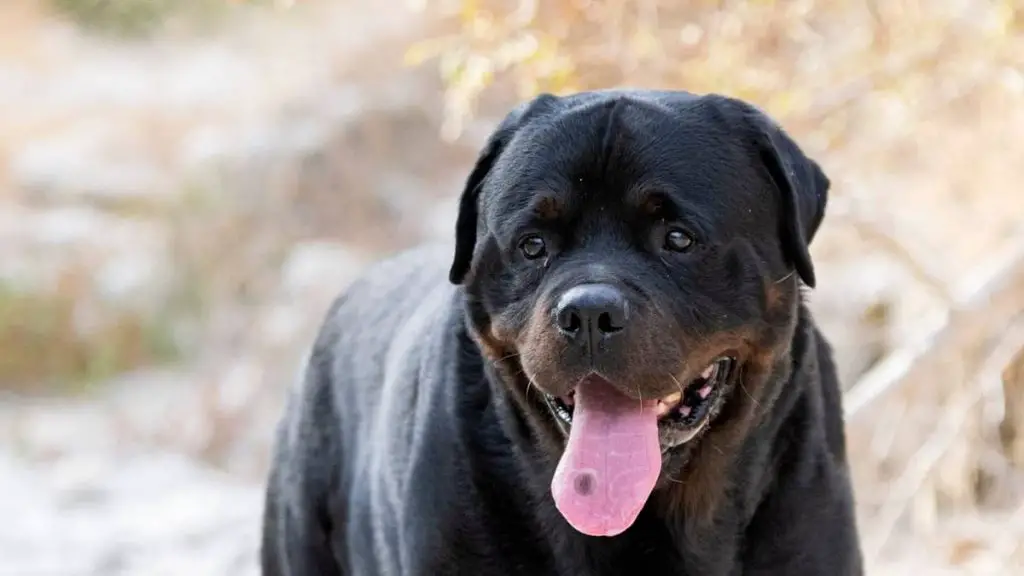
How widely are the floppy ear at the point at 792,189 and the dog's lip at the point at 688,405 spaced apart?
246 millimetres

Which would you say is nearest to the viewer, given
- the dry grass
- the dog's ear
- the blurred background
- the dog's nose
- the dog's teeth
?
the dog's nose

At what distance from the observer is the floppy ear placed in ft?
8.32

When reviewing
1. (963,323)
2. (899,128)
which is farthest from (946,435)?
(899,128)

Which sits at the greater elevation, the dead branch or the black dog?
the black dog

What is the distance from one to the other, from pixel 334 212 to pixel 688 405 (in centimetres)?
581

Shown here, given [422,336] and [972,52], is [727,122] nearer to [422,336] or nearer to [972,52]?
[422,336]

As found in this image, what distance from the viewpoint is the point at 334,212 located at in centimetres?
812

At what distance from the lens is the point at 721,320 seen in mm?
2463

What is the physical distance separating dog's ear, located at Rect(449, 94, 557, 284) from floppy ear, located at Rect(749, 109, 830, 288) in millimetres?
460

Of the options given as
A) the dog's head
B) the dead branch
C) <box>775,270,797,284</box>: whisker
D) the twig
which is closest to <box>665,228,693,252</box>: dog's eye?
the dog's head

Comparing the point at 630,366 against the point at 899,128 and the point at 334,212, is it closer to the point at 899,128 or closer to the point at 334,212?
the point at 899,128

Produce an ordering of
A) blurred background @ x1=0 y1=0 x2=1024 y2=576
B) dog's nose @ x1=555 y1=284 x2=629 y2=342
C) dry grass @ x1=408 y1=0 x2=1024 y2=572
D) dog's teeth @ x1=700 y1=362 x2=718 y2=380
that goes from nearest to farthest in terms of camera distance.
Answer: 1. dog's nose @ x1=555 y1=284 x2=629 y2=342
2. dog's teeth @ x1=700 y1=362 x2=718 y2=380
3. dry grass @ x1=408 y1=0 x2=1024 y2=572
4. blurred background @ x1=0 y1=0 x2=1024 y2=576

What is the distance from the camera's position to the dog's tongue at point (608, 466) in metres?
2.40

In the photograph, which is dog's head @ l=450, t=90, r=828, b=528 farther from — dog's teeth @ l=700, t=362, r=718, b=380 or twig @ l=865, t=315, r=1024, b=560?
twig @ l=865, t=315, r=1024, b=560
